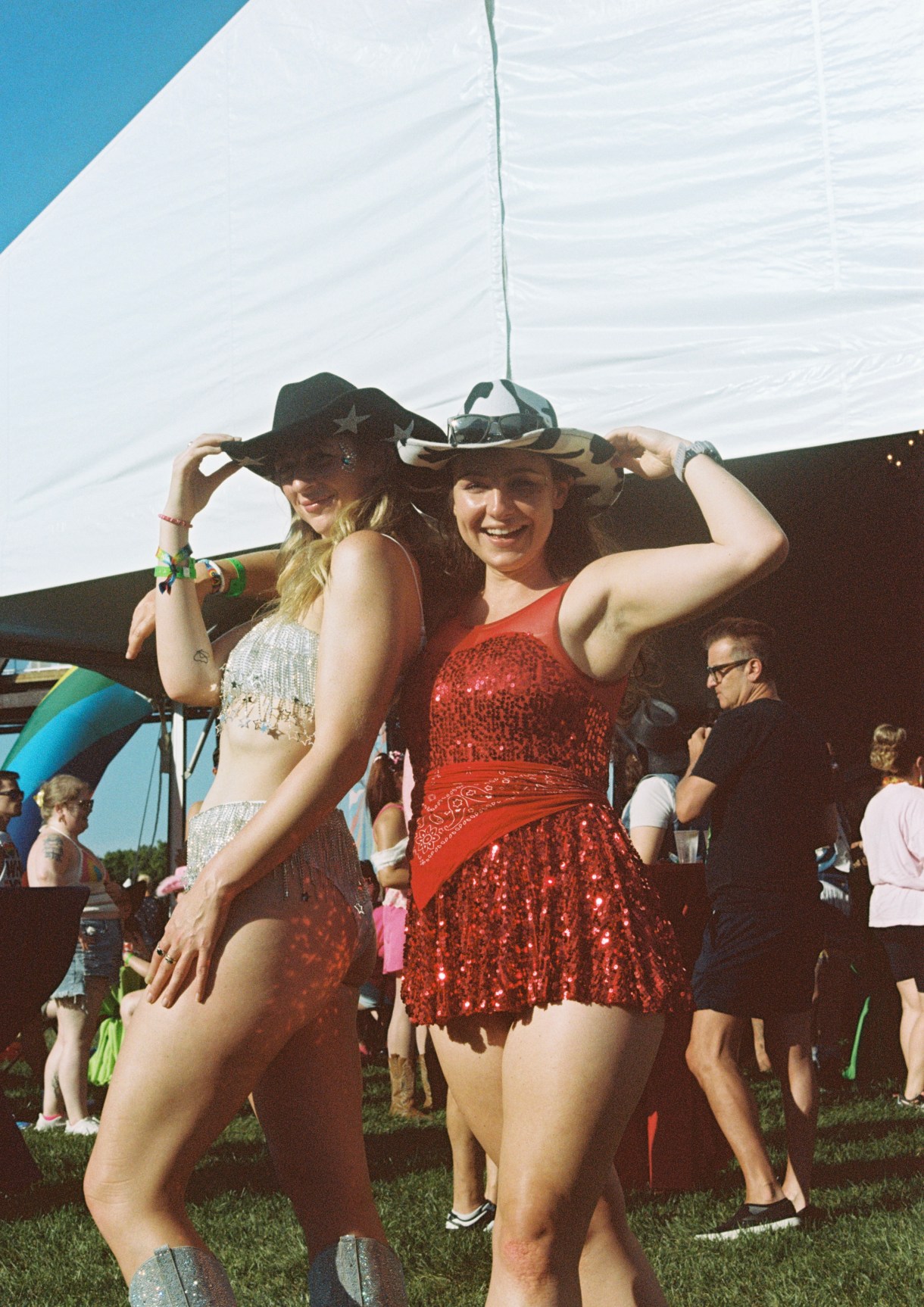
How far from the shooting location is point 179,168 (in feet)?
15.3

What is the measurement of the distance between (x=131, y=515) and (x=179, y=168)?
1.40 meters

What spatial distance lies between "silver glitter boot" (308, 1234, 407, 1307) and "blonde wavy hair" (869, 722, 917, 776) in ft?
14.1

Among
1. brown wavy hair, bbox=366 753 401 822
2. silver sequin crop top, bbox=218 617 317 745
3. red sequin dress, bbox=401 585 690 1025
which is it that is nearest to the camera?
red sequin dress, bbox=401 585 690 1025

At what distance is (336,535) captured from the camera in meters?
→ 1.85

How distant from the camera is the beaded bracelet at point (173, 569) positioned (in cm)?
196

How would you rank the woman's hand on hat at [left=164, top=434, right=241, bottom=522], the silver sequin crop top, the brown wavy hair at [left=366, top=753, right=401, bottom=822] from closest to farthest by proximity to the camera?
1. the silver sequin crop top
2. the woman's hand on hat at [left=164, top=434, right=241, bottom=522]
3. the brown wavy hair at [left=366, top=753, right=401, bottom=822]

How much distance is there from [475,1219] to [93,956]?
9.25ft

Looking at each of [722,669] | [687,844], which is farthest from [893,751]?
[722,669]

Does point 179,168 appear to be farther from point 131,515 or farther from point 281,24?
point 131,515

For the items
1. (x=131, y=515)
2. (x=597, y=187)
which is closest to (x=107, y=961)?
(x=131, y=515)

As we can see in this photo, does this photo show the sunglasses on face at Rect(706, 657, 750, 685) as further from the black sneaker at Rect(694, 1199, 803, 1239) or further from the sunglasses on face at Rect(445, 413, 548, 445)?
the sunglasses on face at Rect(445, 413, 548, 445)

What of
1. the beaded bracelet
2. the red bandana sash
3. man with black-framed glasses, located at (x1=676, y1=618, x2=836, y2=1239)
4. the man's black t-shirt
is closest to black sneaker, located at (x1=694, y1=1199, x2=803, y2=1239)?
man with black-framed glasses, located at (x1=676, y1=618, x2=836, y2=1239)

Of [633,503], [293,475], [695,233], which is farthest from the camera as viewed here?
[633,503]

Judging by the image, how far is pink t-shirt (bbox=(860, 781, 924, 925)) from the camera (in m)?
5.34
